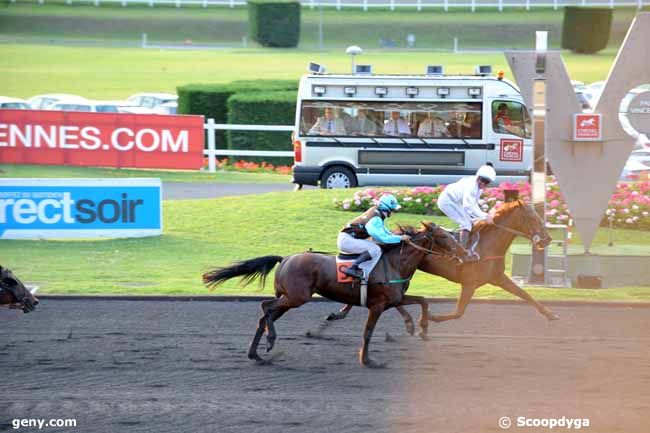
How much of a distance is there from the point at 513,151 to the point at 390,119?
8.93ft

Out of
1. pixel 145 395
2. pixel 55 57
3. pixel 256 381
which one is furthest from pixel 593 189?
pixel 55 57

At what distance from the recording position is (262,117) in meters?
31.7

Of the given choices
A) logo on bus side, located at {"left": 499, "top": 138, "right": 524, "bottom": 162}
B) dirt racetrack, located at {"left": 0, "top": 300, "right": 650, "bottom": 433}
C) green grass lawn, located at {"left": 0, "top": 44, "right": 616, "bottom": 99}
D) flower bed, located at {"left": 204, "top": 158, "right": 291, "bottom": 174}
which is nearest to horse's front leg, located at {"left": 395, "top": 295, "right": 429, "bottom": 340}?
dirt racetrack, located at {"left": 0, "top": 300, "right": 650, "bottom": 433}

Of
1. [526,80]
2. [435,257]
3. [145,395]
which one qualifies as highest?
[526,80]

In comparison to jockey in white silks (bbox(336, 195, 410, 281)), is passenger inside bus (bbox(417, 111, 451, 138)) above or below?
above

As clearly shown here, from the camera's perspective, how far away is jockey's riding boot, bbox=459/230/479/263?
1257cm

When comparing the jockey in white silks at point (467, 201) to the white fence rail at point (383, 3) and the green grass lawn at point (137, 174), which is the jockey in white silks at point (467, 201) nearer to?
the green grass lawn at point (137, 174)

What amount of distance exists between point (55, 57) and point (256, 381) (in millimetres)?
49320

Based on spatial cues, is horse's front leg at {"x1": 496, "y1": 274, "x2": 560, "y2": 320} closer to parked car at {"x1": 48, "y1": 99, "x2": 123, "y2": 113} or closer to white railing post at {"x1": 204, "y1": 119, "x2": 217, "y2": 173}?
white railing post at {"x1": 204, "y1": 119, "x2": 217, "y2": 173}

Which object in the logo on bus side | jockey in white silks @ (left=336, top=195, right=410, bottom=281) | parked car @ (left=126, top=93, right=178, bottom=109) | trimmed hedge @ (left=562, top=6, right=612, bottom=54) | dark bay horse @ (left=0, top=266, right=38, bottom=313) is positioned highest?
trimmed hedge @ (left=562, top=6, right=612, bottom=54)

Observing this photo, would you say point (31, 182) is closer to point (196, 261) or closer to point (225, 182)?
point (196, 261)

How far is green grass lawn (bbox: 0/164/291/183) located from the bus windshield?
14.2 ft

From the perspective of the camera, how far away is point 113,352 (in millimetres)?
11898

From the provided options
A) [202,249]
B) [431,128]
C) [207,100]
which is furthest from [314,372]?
[207,100]
